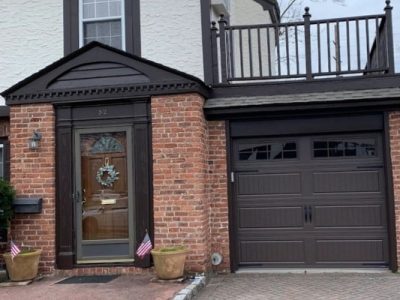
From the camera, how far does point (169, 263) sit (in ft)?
24.6

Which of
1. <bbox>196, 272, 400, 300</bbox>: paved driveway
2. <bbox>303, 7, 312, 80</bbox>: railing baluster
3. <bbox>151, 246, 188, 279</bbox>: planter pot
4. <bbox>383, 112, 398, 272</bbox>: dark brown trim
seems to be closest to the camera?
<bbox>196, 272, 400, 300</bbox>: paved driveway

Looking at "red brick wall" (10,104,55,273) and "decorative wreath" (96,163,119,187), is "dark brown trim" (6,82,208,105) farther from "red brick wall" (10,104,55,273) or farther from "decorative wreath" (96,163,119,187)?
"decorative wreath" (96,163,119,187)

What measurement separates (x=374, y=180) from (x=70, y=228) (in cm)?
494

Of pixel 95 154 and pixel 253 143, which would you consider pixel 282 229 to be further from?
pixel 95 154

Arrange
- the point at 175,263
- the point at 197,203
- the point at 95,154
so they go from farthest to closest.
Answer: the point at 95,154 → the point at 197,203 → the point at 175,263

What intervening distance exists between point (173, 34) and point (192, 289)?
4.57 m

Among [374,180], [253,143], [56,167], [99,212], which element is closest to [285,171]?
[253,143]

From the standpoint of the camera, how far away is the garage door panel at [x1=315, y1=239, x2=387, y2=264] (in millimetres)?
8500

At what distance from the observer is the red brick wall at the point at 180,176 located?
806 cm

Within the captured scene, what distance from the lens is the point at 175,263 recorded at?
24.7ft

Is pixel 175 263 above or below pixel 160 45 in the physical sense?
below

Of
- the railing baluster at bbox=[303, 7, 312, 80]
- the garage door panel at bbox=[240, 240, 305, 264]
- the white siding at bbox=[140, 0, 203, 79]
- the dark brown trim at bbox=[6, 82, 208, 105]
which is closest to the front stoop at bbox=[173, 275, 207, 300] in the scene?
the garage door panel at bbox=[240, 240, 305, 264]

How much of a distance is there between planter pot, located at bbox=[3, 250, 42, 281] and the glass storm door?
0.74 meters

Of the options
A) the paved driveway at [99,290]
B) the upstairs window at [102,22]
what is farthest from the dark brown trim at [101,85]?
Result: the paved driveway at [99,290]
